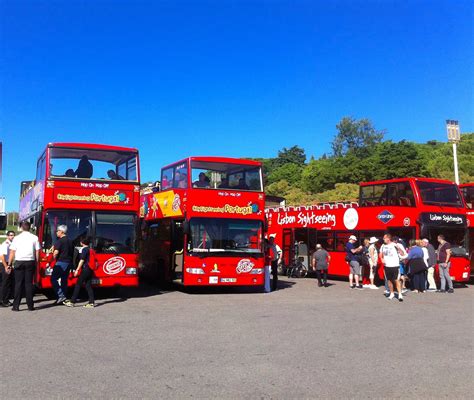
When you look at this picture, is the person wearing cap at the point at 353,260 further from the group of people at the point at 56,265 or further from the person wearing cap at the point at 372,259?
the group of people at the point at 56,265

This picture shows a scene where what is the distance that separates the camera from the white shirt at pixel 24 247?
10430mm

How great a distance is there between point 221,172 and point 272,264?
3.45m

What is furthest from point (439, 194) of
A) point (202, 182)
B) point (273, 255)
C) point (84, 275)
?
point (84, 275)

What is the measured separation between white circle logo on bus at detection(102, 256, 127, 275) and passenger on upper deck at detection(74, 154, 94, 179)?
238 centimetres

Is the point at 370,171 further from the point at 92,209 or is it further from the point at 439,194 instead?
the point at 92,209

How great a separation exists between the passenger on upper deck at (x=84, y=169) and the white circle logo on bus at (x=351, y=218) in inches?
423

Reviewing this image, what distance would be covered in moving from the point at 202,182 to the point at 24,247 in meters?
5.77

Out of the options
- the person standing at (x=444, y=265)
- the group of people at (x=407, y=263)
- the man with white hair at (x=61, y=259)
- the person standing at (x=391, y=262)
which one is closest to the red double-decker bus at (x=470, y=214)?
the group of people at (x=407, y=263)

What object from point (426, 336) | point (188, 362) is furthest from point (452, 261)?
point (188, 362)

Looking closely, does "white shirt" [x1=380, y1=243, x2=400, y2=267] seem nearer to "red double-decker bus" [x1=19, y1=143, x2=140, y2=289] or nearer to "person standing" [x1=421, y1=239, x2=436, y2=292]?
"person standing" [x1=421, y1=239, x2=436, y2=292]

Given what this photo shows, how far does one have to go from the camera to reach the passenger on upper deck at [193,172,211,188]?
47.9 feet

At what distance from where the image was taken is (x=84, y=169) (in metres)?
13.2

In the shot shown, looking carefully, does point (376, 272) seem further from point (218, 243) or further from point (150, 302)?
point (150, 302)

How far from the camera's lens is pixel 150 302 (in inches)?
495
